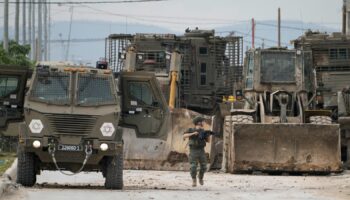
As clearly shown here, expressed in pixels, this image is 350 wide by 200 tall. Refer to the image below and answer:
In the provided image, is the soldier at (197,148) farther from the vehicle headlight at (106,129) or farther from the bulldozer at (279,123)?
the bulldozer at (279,123)

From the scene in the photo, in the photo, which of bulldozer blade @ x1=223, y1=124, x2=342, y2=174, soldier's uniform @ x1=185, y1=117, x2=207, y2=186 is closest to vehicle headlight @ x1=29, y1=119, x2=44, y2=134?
soldier's uniform @ x1=185, y1=117, x2=207, y2=186

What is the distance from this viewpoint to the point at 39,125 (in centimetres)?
1917

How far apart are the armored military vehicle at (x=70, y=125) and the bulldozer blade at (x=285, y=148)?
5.75m

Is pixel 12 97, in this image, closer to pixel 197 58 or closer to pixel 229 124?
pixel 229 124

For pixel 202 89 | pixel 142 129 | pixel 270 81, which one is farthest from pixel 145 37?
pixel 142 129

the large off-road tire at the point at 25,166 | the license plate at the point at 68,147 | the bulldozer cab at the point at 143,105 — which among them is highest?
the bulldozer cab at the point at 143,105

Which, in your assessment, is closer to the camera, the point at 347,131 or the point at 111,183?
the point at 111,183

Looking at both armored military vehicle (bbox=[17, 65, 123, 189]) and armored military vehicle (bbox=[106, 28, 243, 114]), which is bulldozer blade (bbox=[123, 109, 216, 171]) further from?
armored military vehicle (bbox=[106, 28, 243, 114])

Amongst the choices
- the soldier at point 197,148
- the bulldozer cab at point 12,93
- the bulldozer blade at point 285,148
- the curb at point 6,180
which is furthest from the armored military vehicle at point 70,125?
the bulldozer blade at point 285,148

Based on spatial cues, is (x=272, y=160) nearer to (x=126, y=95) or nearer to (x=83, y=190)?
(x=126, y=95)

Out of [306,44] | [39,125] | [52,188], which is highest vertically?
[306,44]

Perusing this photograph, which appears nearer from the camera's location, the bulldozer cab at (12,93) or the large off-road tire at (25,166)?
the large off-road tire at (25,166)

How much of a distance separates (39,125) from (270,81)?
355 inches

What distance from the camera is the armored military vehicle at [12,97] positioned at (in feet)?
66.4
